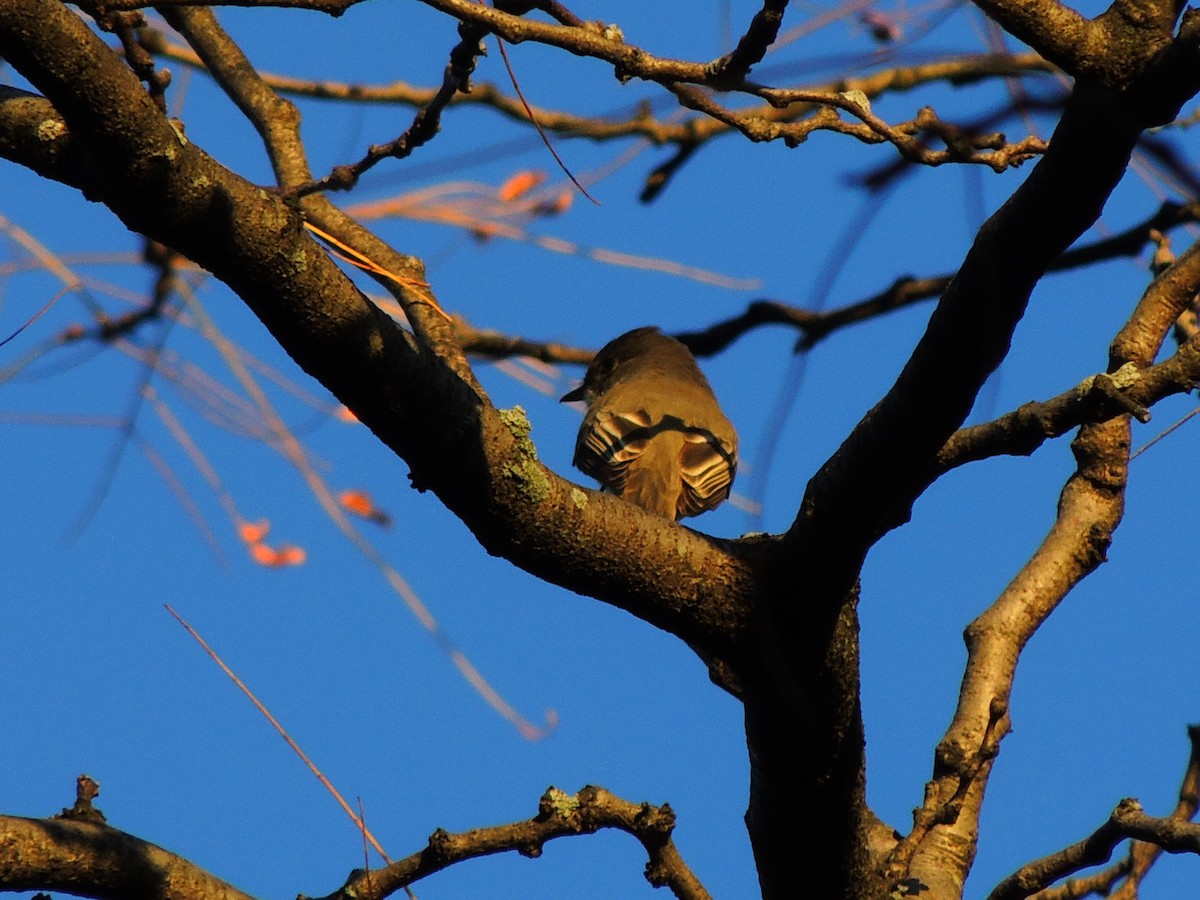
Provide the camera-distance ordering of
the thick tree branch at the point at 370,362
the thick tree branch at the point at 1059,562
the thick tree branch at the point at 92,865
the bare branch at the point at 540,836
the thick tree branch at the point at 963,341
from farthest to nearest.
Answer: the thick tree branch at the point at 1059,562, the bare branch at the point at 540,836, the thick tree branch at the point at 92,865, the thick tree branch at the point at 370,362, the thick tree branch at the point at 963,341

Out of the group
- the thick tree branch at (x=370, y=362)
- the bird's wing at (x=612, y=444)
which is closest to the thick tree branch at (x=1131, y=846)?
the thick tree branch at (x=370, y=362)

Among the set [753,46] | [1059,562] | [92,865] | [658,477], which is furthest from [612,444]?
[753,46]

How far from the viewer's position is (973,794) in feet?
13.0

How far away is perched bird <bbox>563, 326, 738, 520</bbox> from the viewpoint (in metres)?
6.54

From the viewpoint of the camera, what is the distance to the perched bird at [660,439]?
21.5ft

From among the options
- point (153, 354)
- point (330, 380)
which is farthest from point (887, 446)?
point (153, 354)

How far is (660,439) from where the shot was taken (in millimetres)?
6645

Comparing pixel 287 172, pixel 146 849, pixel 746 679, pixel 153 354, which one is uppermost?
pixel 287 172

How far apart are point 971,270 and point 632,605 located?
111 cm

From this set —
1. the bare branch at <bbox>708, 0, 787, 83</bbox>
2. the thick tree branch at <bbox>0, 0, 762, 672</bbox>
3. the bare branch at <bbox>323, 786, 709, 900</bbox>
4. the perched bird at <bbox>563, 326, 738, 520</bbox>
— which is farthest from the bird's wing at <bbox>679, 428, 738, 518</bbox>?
the bare branch at <bbox>708, 0, 787, 83</bbox>

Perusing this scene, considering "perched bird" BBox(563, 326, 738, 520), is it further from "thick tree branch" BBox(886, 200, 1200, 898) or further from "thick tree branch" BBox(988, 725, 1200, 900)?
"thick tree branch" BBox(988, 725, 1200, 900)

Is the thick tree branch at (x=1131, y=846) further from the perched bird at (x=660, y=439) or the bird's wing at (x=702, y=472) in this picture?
the bird's wing at (x=702, y=472)

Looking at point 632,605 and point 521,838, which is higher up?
point 632,605

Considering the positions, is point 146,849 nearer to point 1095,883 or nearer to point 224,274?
point 224,274
